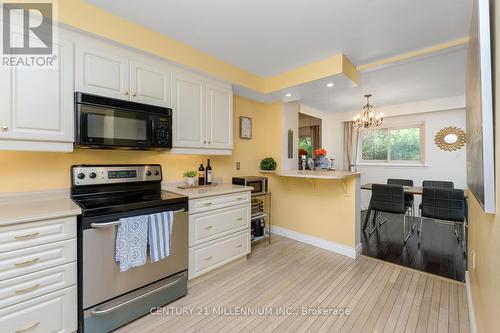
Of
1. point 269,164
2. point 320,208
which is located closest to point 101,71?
point 269,164

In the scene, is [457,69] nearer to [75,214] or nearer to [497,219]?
[497,219]

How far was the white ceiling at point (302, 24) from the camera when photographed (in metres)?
1.75

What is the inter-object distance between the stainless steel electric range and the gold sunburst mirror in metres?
5.33

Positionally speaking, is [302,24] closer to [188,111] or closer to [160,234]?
[188,111]

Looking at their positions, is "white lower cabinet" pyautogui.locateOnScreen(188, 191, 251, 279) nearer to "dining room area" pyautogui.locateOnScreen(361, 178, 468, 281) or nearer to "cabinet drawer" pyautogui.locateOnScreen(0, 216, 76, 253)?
"cabinet drawer" pyautogui.locateOnScreen(0, 216, 76, 253)

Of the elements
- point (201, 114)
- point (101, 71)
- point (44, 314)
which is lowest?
point (44, 314)

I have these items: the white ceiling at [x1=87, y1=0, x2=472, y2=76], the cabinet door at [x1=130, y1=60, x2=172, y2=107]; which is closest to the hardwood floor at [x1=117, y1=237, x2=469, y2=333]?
the cabinet door at [x1=130, y1=60, x2=172, y2=107]

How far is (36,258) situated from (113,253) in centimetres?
41

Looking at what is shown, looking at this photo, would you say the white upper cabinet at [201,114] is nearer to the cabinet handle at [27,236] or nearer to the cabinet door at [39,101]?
the cabinet door at [39,101]

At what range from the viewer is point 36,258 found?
4.47ft

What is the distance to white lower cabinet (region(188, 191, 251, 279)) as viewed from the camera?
2189mm

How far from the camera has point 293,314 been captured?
6.05 feet

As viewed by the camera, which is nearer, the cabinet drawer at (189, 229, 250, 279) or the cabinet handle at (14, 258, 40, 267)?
the cabinet handle at (14, 258, 40, 267)

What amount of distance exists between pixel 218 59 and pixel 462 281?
3.57m
